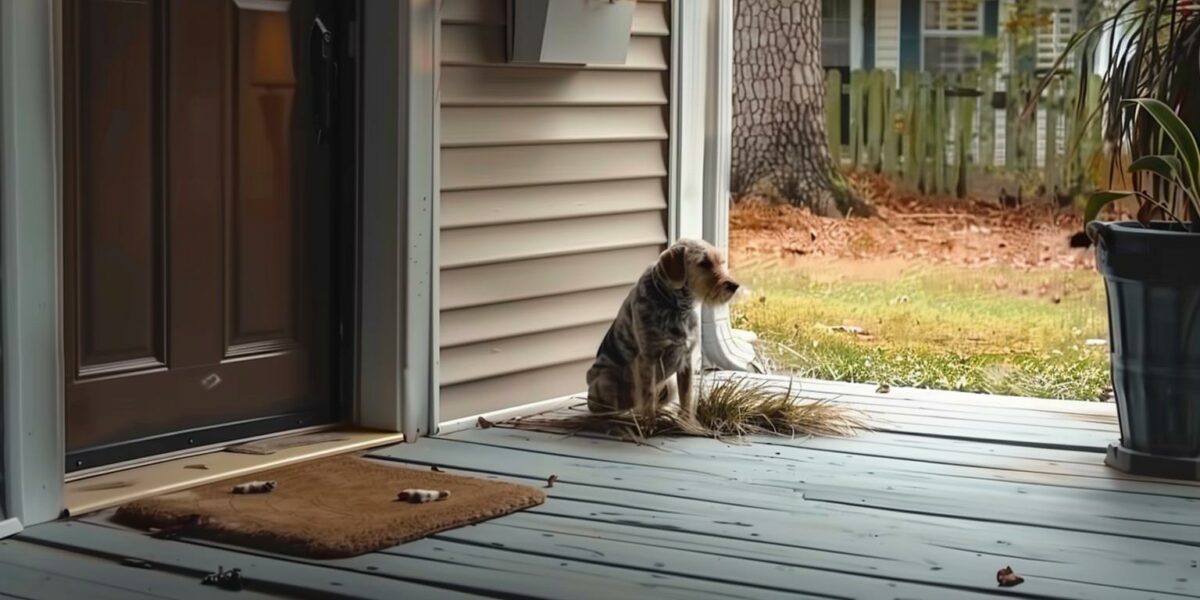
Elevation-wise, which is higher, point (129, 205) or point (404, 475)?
point (129, 205)

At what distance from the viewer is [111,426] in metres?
4.14

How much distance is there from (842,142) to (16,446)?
527cm

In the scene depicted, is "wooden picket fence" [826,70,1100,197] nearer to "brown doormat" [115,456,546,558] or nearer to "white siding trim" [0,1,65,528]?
"brown doormat" [115,456,546,558]

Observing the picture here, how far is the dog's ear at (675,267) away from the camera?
4.96m

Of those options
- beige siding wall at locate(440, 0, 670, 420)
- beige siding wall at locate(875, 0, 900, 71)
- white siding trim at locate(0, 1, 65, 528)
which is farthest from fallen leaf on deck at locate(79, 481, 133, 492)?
beige siding wall at locate(875, 0, 900, 71)

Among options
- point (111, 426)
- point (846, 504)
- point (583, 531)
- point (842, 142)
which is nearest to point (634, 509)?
point (583, 531)

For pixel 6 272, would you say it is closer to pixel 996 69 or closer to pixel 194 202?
pixel 194 202

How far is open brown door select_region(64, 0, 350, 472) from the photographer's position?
402 centimetres

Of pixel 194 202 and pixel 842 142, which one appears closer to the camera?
pixel 194 202

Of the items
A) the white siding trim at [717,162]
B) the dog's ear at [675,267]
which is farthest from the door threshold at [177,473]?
the white siding trim at [717,162]

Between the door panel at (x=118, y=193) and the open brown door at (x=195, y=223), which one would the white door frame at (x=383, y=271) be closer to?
the open brown door at (x=195, y=223)

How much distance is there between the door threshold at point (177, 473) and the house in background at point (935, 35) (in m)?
4.17

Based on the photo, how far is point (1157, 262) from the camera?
14.1 ft

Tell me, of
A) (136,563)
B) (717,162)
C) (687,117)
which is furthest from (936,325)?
(136,563)
